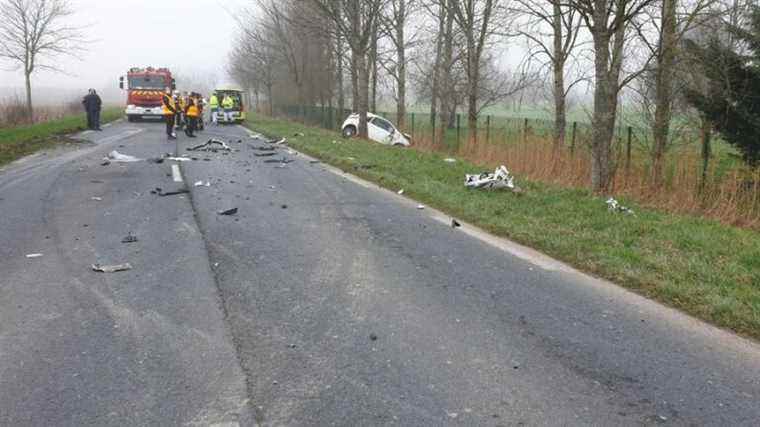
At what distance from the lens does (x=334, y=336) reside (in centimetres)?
396

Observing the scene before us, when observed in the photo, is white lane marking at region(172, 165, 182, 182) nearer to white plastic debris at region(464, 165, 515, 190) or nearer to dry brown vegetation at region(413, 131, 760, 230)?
white plastic debris at region(464, 165, 515, 190)

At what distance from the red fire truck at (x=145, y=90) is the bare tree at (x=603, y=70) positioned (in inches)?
1075

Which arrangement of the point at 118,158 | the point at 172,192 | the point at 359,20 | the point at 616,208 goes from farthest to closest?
the point at 359,20, the point at 118,158, the point at 172,192, the point at 616,208

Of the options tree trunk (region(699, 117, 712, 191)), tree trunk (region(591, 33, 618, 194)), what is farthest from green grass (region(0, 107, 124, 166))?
tree trunk (region(699, 117, 712, 191))

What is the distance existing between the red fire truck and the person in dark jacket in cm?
771

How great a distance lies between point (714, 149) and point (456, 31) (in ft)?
35.8

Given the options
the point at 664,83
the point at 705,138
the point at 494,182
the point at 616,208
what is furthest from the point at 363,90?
the point at 616,208

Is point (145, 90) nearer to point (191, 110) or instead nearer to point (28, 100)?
point (28, 100)

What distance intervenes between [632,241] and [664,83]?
7371 mm

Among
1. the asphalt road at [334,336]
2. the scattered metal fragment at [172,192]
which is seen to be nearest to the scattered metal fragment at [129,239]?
the asphalt road at [334,336]

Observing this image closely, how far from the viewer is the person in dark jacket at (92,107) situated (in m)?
24.4

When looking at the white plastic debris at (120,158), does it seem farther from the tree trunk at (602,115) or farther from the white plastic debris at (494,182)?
the tree trunk at (602,115)

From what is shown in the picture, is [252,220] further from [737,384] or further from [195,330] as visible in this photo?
[737,384]

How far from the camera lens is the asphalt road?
310cm
